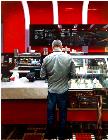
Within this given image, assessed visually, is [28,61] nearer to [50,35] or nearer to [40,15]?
[50,35]

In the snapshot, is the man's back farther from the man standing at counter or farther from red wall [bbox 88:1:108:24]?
red wall [bbox 88:1:108:24]

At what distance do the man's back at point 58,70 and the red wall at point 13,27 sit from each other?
4687 millimetres

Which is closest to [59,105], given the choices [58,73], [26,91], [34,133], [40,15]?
[58,73]

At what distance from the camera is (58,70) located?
4832mm

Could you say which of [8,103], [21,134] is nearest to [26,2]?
[8,103]

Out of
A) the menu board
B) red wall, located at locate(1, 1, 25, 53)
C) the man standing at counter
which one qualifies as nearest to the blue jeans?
the man standing at counter

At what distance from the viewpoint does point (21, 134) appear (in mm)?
5469

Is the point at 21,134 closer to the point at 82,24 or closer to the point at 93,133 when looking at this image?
the point at 93,133

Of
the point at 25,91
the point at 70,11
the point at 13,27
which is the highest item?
the point at 70,11

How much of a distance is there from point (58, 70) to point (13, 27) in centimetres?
492

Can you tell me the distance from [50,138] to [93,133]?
769 mm

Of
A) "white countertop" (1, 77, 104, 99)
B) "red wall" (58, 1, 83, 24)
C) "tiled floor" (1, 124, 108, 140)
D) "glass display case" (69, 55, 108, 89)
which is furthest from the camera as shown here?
"red wall" (58, 1, 83, 24)

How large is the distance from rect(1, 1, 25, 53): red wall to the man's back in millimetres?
4687

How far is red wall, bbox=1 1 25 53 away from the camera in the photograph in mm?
9352
